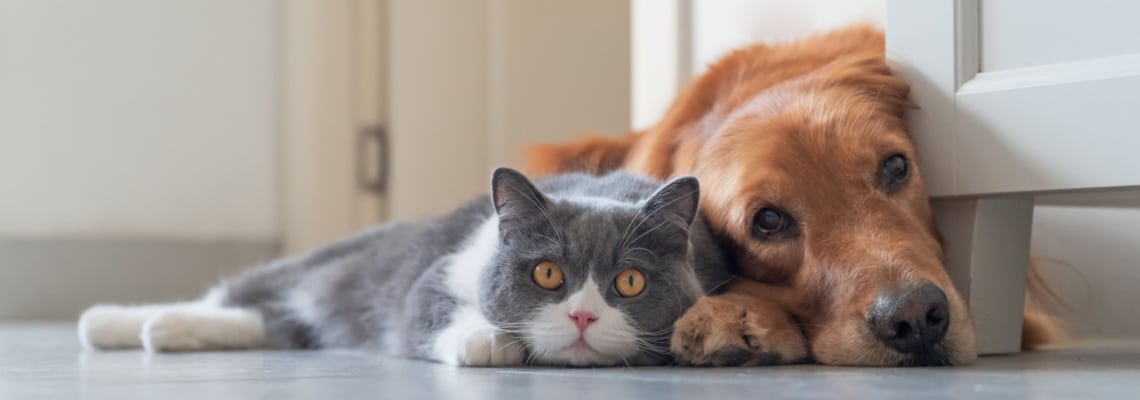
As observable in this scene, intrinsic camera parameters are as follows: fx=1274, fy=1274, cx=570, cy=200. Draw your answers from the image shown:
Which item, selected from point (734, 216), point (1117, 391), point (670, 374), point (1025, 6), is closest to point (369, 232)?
point (734, 216)

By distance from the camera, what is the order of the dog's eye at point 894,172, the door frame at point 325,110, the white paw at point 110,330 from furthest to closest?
1. the door frame at point 325,110
2. the white paw at point 110,330
3. the dog's eye at point 894,172

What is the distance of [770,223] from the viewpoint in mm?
2074

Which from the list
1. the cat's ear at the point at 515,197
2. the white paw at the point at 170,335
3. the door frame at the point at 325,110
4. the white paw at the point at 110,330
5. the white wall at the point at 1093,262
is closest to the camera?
the cat's ear at the point at 515,197

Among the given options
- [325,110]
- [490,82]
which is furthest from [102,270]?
[490,82]

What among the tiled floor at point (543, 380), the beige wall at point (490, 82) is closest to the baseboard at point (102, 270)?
the beige wall at point (490, 82)

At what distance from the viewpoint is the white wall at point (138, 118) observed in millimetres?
3793

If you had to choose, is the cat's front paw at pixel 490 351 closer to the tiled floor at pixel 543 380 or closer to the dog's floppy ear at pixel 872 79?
the tiled floor at pixel 543 380

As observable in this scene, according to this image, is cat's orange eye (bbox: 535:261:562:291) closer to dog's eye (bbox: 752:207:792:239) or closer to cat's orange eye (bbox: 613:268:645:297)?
cat's orange eye (bbox: 613:268:645:297)

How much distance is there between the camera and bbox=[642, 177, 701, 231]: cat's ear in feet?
6.29

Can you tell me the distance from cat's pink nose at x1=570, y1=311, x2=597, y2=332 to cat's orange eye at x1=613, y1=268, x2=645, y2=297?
7cm

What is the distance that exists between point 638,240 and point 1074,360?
2.18ft

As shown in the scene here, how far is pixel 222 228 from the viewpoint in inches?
160

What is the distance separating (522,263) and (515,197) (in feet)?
0.33

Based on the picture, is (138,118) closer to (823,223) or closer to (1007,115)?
(823,223)
